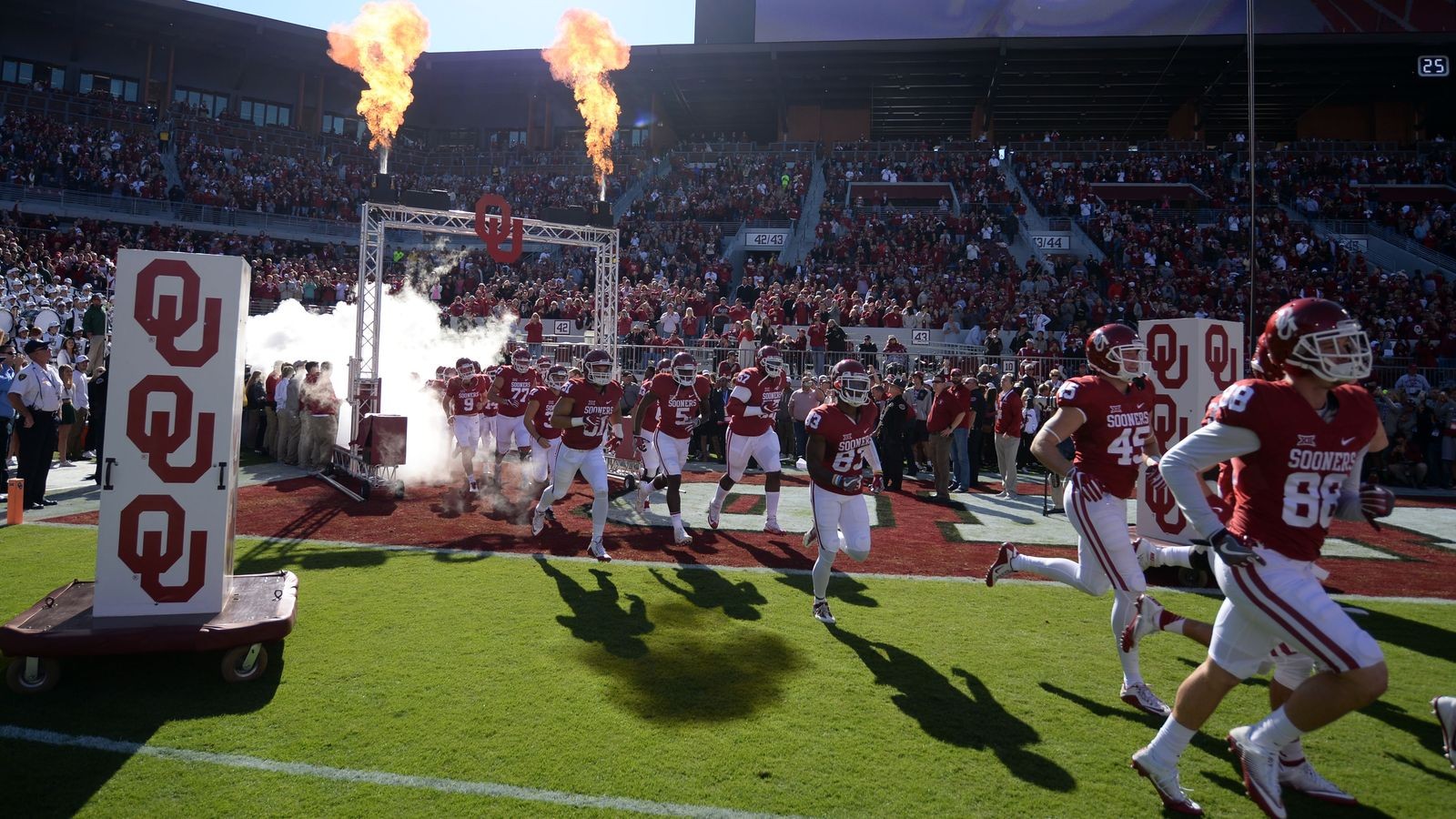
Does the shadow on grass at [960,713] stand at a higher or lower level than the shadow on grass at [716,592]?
lower

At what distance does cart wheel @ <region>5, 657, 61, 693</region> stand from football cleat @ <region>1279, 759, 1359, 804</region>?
6672mm

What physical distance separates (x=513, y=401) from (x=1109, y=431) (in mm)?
10017

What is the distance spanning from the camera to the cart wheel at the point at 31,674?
4.83 meters

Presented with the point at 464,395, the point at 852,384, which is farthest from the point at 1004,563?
the point at 464,395

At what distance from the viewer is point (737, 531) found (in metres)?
10.6

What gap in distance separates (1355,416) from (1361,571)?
6629 mm

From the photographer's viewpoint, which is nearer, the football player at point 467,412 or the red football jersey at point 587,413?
the red football jersey at point 587,413

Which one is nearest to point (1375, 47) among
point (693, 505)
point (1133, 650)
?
point (693, 505)

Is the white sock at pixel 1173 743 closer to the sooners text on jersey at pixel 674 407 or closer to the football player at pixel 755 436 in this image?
the football player at pixel 755 436

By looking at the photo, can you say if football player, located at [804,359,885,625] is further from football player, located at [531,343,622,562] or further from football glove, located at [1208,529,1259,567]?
football glove, located at [1208,529,1259,567]

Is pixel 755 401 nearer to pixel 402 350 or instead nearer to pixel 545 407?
pixel 545 407

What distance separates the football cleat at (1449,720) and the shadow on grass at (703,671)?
3292mm

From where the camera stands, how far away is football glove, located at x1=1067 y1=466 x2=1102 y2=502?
5.28 meters

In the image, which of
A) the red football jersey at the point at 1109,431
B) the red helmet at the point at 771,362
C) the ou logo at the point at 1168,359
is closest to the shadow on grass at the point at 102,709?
the red football jersey at the point at 1109,431
